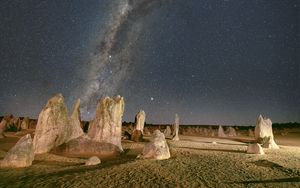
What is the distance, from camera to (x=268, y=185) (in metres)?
9.05

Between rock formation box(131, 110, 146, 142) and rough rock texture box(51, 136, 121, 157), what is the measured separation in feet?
32.2

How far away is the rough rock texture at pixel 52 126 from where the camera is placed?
18516 mm

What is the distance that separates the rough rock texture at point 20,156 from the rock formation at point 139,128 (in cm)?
1589

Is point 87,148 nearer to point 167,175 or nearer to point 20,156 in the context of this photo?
point 20,156

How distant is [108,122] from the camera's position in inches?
792

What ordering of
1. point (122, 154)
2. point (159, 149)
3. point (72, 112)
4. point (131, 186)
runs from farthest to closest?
point (72, 112)
point (122, 154)
point (159, 149)
point (131, 186)

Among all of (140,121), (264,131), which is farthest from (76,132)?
(264,131)

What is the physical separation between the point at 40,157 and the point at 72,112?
24.1ft

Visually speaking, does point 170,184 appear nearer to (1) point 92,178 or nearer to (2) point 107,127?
(1) point 92,178

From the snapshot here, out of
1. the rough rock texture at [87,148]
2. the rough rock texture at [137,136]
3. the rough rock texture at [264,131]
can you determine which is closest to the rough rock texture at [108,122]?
the rough rock texture at [87,148]

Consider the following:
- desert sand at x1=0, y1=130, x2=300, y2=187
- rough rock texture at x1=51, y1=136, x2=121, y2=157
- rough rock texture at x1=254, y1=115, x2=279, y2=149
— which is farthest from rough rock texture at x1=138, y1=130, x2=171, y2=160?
rough rock texture at x1=254, y1=115, x2=279, y2=149

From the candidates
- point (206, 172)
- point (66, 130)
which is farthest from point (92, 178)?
point (66, 130)

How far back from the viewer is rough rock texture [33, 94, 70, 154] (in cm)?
1852

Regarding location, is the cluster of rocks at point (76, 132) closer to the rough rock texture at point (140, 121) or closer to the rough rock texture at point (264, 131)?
the rough rock texture at point (140, 121)
